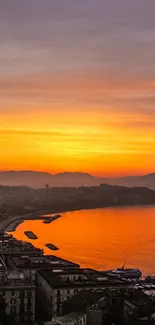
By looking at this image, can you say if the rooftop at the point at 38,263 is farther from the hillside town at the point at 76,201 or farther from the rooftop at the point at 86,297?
the hillside town at the point at 76,201

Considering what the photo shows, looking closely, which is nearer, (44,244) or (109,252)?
(109,252)

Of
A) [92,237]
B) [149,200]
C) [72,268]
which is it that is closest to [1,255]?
[72,268]

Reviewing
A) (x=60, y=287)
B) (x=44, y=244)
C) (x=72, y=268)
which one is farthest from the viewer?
(x=44, y=244)

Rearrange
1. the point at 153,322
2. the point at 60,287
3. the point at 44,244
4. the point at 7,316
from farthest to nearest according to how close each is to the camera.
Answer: the point at 44,244 → the point at 60,287 → the point at 7,316 → the point at 153,322

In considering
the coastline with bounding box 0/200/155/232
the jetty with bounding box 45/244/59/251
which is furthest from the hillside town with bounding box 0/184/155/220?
the jetty with bounding box 45/244/59/251

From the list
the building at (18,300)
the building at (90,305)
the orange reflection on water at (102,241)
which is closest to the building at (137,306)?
the building at (90,305)

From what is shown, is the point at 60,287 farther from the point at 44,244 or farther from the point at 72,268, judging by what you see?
the point at 44,244
